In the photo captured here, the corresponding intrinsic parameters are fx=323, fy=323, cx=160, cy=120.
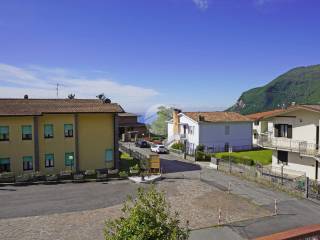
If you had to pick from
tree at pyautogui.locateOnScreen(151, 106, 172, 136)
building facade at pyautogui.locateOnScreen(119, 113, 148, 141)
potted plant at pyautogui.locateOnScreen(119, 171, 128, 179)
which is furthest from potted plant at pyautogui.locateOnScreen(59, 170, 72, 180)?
tree at pyautogui.locateOnScreen(151, 106, 172, 136)

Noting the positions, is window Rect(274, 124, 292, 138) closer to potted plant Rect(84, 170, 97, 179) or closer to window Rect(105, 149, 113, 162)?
window Rect(105, 149, 113, 162)

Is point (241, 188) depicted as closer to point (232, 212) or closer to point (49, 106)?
point (232, 212)

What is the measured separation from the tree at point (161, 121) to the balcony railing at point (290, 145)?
55855mm

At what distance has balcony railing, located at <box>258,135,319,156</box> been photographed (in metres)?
29.3

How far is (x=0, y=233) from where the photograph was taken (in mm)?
17281

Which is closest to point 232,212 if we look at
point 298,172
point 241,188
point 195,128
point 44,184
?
point 241,188

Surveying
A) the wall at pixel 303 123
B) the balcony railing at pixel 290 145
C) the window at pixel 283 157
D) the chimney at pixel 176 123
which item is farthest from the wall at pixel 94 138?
the chimney at pixel 176 123

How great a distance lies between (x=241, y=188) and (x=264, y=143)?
8.73 m

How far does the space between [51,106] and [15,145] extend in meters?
5.16

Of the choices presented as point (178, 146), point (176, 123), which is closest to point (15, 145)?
point (178, 146)

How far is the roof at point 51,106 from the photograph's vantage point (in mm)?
30464

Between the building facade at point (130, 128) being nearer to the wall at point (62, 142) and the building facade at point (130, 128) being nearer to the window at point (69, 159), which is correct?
the wall at point (62, 142)

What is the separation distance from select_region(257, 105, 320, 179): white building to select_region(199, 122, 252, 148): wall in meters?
14.6

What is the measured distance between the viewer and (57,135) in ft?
104
